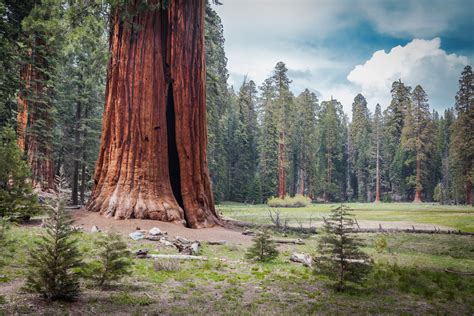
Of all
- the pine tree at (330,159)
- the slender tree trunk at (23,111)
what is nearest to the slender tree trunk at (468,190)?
the slender tree trunk at (23,111)

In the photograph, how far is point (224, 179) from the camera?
166ft

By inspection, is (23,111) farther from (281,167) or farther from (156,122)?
(281,167)

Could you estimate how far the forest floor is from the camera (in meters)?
4.94

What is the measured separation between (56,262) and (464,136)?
63.7 ft

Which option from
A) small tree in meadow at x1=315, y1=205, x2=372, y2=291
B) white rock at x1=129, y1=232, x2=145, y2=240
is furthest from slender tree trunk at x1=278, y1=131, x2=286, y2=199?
small tree in meadow at x1=315, y1=205, x2=372, y2=291

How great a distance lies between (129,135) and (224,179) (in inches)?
1473

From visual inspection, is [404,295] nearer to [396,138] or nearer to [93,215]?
[93,215]

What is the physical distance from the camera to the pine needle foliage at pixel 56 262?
4.57m

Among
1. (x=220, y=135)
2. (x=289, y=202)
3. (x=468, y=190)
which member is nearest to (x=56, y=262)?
(x=468, y=190)

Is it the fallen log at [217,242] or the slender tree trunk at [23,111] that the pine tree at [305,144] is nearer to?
the slender tree trunk at [23,111]

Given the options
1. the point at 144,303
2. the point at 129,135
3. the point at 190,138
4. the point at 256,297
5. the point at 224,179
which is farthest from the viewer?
the point at 224,179

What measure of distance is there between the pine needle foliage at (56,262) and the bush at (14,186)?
7005 millimetres

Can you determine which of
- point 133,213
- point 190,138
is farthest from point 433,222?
point 133,213

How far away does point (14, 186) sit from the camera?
11.3 m
